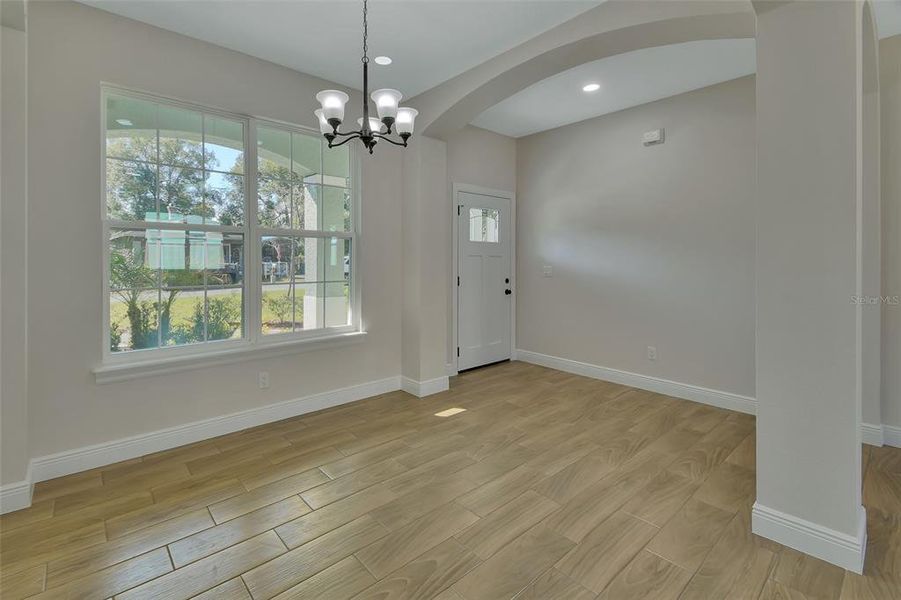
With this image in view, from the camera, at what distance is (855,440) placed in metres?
1.75

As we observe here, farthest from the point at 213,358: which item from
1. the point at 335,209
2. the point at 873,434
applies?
the point at 873,434

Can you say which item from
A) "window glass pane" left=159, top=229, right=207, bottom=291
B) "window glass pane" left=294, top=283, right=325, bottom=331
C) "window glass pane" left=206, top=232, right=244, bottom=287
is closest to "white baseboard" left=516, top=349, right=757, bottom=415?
"window glass pane" left=294, top=283, right=325, bottom=331

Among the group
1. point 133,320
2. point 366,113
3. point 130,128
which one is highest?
point 130,128

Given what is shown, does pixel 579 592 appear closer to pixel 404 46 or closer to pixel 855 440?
pixel 855 440

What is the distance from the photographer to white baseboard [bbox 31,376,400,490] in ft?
8.31

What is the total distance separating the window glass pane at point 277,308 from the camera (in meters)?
3.43

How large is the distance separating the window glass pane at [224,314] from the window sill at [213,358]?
0.14 metres

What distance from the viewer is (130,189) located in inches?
110

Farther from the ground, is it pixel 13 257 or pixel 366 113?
pixel 366 113

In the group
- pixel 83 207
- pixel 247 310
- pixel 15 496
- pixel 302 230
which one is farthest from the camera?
pixel 302 230

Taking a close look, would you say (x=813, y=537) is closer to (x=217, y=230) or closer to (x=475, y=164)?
(x=217, y=230)

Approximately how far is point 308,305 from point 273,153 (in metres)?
1.32
